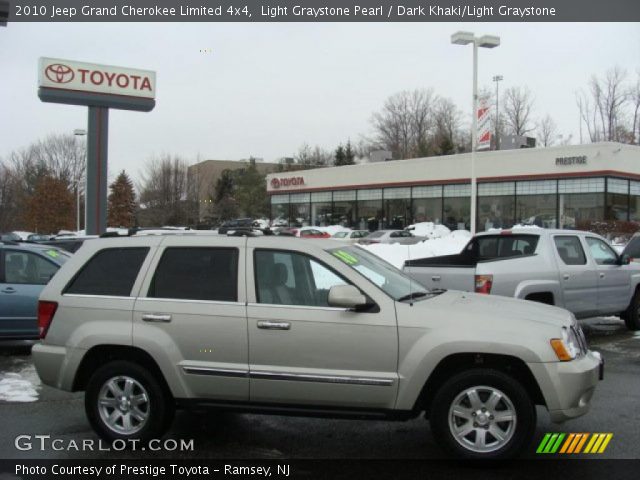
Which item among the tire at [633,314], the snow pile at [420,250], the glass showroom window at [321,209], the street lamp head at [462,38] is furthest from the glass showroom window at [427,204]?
the tire at [633,314]

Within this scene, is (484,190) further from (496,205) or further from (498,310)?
(498,310)

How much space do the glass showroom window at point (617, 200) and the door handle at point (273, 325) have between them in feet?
105

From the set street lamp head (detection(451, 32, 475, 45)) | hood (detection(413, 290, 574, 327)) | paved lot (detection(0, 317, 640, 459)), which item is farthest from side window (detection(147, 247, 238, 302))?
street lamp head (detection(451, 32, 475, 45))

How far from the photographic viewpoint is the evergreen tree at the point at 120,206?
6104 cm

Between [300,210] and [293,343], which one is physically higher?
[300,210]

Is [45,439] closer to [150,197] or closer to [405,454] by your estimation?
[405,454]

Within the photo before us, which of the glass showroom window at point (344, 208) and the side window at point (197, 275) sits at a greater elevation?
the glass showroom window at point (344, 208)

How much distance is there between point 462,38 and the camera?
2273 centimetres

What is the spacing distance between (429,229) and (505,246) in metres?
30.3

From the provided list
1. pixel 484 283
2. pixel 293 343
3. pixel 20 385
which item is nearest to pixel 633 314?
pixel 484 283

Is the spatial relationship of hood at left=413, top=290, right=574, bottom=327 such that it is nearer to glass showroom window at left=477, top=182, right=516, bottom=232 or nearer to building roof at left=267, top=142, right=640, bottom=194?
building roof at left=267, top=142, right=640, bottom=194

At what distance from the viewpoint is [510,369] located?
4824mm

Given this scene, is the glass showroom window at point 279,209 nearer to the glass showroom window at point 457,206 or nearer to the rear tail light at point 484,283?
the glass showroom window at point 457,206

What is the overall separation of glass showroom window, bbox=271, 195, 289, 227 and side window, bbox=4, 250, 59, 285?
44689 mm
